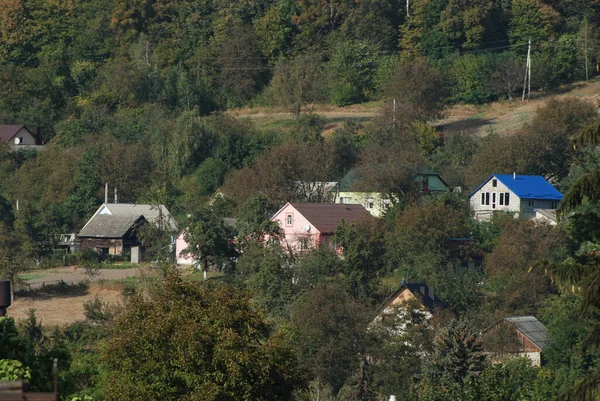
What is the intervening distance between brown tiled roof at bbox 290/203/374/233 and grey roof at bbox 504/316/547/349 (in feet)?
33.5

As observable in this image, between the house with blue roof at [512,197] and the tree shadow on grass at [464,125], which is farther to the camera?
the tree shadow on grass at [464,125]

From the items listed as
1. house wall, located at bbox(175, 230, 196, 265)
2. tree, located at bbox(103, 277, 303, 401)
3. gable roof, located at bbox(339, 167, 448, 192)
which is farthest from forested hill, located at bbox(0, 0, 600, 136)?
tree, located at bbox(103, 277, 303, 401)

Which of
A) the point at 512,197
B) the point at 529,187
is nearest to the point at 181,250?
the point at 512,197

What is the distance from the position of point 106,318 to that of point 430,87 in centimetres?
2676

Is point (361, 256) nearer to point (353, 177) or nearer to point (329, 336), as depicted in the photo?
point (329, 336)

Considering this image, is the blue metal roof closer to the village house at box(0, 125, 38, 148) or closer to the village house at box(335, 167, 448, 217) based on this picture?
the village house at box(335, 167, 448, 217)

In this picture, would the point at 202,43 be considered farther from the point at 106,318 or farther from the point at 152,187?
the point at 106,318

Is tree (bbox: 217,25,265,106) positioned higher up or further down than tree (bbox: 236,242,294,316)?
higher up

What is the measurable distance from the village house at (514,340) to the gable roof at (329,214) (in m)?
10.9

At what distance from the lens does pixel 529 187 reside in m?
46.7

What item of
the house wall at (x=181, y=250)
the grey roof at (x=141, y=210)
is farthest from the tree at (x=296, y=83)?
the house wall at (x=181, y=250)

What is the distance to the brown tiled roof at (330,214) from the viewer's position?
44.0m

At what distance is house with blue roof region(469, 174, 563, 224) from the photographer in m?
45.9

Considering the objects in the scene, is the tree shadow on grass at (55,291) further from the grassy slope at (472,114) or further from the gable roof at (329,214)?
the grassy slope at (472,114)
